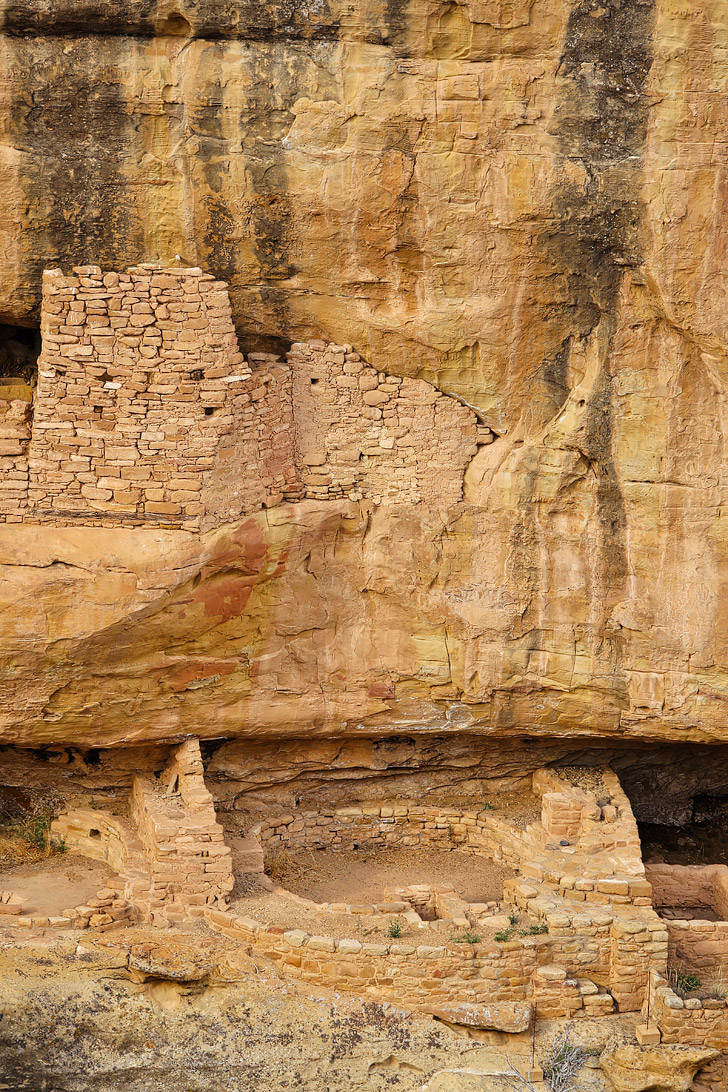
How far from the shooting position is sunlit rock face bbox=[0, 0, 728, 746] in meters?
11.9

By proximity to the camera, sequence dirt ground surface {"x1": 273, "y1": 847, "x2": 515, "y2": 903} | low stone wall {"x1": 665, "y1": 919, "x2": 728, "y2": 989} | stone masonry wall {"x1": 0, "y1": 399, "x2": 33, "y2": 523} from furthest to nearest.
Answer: dirt ground surface {"x1": 273, "y1": 847, "x2": 515, "y2": 903}, low stone wall {"x1": 665, "y1": 919, "x2": 728, "y2": 989}, stone masonry wall {"x1": 0, "y1": 399, "x2": 33, "y2": 523}

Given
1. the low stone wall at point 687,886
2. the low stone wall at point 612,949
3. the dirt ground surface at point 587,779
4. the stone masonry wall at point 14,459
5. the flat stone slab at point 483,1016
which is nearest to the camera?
the flat stone slab at point 483,1016

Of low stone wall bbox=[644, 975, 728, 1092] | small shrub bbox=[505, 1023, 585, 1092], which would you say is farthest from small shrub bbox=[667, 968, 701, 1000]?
small shrub bbox=[505, 1023, 585, 1092]

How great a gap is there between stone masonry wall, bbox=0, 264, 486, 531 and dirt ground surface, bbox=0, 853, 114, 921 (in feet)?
11.8

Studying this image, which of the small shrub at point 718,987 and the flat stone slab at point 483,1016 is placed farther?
the small shrub at point 718,987

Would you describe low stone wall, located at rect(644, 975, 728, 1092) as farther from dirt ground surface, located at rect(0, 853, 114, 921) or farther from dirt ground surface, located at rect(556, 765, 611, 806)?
dirt ground surface, located at rect(0, 853, 114, 921)

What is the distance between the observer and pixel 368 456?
13742 mm

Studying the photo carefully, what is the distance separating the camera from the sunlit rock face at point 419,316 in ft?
39.2

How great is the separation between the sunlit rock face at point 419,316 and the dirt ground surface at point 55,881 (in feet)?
4.39

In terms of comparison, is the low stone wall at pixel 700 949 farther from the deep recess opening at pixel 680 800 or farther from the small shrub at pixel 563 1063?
the deep recess opening at pixel 680 800

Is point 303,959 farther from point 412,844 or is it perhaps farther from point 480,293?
point 480,293

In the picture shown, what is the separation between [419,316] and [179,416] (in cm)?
231

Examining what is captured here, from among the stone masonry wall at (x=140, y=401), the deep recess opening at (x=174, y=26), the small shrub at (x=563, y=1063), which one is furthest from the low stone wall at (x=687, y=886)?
the deep recess opening at (x=174, y=26)

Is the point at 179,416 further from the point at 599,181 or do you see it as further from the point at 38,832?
the point at 38,832
